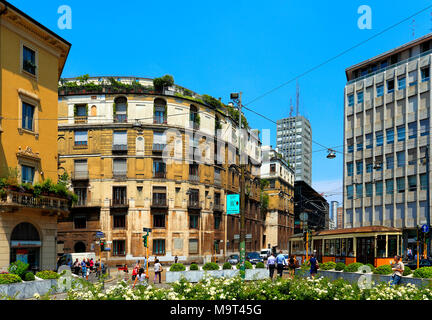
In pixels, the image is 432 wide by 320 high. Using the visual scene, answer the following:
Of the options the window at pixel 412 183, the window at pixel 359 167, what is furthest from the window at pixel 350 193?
the window at pixel 412 183

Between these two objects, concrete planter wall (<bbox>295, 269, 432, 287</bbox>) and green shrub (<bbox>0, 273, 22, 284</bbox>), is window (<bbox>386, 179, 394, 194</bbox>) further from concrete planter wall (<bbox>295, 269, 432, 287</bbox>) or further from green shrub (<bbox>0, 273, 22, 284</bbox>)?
green shrub (<bbox>0, 273, 22, 284</bbox>)

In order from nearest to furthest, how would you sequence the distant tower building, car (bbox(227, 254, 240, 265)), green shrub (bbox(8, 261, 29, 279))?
1. green shrub (bbox(8, 261, 29, 279))
2. car (bbox(227, 254, 240, 265))
3. the distant tower building

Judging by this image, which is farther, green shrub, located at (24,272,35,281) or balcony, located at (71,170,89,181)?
balcony, located at (71,170,89,181)

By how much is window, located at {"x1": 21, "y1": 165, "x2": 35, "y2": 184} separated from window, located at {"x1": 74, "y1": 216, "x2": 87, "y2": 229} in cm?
2370

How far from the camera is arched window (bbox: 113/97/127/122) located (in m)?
50.8

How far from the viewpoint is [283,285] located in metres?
8.75

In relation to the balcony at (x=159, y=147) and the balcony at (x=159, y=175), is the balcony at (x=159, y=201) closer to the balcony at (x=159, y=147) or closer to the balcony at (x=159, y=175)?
the balcony at (x=159, y=175)

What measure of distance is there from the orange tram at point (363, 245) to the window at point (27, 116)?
2233cm

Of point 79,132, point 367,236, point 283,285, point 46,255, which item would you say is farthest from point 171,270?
point 79,132

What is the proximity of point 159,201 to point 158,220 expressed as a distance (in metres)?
2.25

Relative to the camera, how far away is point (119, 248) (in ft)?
159

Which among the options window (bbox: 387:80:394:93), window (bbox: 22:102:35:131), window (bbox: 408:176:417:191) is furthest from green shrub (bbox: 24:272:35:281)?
window (bbox: 387:80:394:93)

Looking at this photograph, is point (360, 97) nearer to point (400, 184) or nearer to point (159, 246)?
point (400, 184)

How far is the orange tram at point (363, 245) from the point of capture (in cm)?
2869
